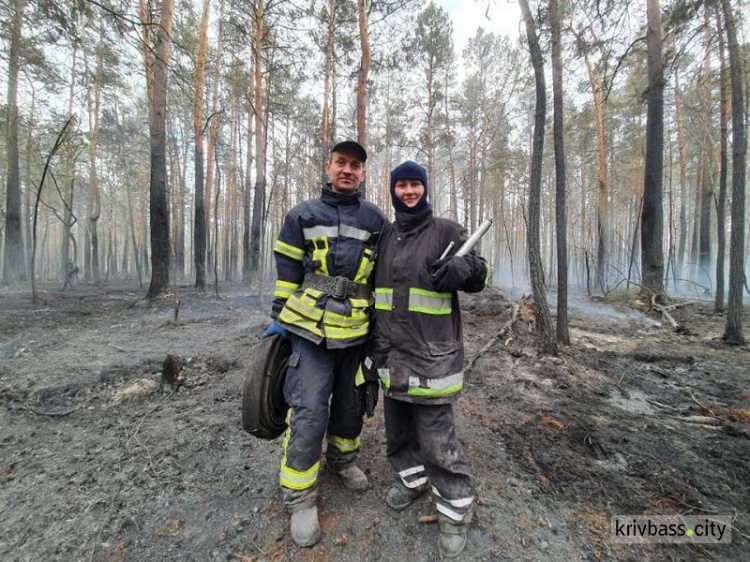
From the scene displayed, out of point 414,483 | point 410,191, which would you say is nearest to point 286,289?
point 410,191

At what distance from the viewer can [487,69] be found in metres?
19.7

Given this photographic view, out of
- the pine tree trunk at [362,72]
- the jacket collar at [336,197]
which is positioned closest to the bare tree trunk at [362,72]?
the pine tree trunk at [362,72]

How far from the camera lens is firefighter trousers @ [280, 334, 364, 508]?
1.93m

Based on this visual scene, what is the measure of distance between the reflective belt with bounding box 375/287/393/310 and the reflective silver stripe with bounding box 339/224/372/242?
0.38m

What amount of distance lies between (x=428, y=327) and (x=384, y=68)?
46.4 ft

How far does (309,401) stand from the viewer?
6.45 ft

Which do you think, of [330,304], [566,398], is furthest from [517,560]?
[566,398]

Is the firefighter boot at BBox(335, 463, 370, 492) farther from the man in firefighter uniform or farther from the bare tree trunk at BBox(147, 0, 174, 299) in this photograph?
the bare tree trunk at BBox(147, 0, 174, 299)

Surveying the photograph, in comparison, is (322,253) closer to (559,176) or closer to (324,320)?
(324,320)

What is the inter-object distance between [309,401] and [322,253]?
945 millimetres

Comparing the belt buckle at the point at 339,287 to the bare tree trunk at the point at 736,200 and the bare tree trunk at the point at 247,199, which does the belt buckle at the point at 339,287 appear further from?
the bare tree trunk at the point at 247,199

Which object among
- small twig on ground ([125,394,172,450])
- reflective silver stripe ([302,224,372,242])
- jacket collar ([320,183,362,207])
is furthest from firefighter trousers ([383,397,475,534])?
small twig on ground ([125,394,172,450])

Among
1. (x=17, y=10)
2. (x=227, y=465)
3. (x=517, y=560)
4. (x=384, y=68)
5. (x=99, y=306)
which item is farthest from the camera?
(x=384, y=68)

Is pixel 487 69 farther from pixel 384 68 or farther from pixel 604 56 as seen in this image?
pixel 604 56
